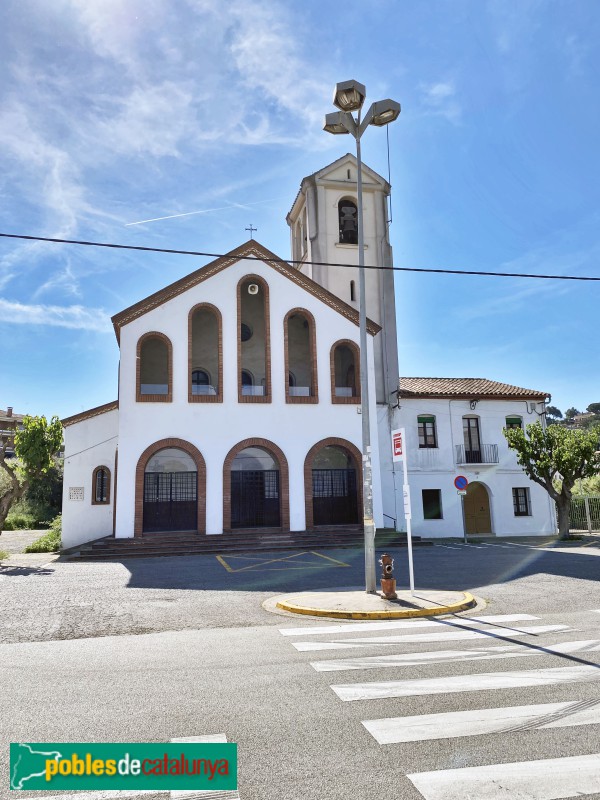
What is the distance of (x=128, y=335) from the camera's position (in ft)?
72.7

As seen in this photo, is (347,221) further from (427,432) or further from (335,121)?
(335,121)

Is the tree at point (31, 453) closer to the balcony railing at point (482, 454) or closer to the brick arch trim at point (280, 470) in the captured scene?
the brick arch trim at point (280, 470)

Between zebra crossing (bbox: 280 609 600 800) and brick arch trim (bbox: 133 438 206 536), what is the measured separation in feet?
43.6

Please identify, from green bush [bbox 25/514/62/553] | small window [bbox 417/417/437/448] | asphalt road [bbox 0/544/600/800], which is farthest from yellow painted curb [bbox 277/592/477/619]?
small window [bbox 417/417/437/448]

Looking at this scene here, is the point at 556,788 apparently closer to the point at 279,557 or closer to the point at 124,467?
the point at 279,557

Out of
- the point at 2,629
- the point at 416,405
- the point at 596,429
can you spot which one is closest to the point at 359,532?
the point at 416,405

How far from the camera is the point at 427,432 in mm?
27500

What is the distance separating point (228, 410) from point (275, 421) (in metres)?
1.85

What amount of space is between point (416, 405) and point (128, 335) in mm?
13112

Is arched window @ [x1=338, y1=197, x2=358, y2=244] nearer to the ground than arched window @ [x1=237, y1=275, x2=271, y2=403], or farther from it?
farther from it

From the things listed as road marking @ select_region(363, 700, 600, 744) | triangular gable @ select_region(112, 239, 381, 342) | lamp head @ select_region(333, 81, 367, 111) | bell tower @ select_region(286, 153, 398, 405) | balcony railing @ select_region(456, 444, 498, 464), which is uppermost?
bell tower @ select_region(286, 153, 398, 405)

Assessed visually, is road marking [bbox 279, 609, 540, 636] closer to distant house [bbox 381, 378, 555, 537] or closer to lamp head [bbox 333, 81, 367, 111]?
lamp head [bbox 333, 81, 367, 111]

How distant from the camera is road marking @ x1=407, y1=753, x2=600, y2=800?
3.77 m

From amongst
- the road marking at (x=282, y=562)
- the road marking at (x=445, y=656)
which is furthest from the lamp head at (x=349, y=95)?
the road marking at (x=282, y=562)
